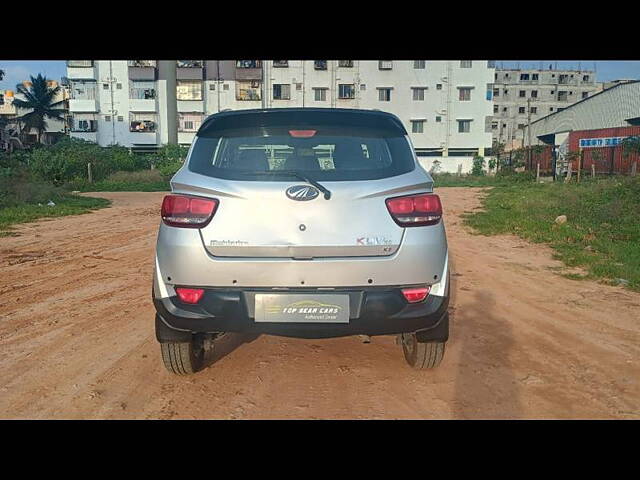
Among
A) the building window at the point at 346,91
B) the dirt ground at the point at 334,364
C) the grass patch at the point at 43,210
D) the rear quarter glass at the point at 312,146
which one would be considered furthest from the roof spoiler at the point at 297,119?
the building window at the point at 346,91

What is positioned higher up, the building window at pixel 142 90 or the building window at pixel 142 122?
the building window at pixel 142 90

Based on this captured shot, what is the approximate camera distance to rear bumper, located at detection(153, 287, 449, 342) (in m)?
2.81

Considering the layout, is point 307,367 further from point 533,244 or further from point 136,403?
point 533,244

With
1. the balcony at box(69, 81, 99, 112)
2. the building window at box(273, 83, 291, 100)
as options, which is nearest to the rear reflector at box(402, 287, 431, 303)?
the building window at box(273, 83, 291, 100)

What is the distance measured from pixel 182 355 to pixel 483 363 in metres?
2.12

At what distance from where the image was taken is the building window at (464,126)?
4625 cm

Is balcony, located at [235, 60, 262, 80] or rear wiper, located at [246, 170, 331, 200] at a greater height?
balcony, located at [235, 60, 262, 80]

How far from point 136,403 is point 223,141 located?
1.71m

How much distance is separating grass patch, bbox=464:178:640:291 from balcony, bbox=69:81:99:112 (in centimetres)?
4326

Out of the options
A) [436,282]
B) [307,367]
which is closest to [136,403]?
[307,367]

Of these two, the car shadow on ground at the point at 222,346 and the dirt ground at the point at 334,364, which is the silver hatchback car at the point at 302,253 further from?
the car shadow on ground at the point at 222,346

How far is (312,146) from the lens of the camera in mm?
3201

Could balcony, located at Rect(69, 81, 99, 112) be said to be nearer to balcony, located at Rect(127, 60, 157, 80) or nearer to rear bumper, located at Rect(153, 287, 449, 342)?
balcony, located at Rect(127, 60, 157, 80)

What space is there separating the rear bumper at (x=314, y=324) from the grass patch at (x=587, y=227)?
4.23 m
